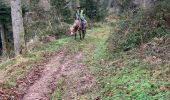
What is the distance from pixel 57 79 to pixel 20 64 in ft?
10.6

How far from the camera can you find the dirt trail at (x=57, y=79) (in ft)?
41.5

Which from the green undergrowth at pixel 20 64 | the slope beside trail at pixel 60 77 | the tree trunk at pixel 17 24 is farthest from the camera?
the tree trunk at pixel 17 24

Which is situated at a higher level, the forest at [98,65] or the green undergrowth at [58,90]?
the forest at [98,65]

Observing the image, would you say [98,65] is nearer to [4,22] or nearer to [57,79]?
[57,79]

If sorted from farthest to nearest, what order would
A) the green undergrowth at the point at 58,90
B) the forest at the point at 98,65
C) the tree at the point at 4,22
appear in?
the tree at the point at 4,22
the green undergrowth at the point at 58,90
the forest at the point at 98,65

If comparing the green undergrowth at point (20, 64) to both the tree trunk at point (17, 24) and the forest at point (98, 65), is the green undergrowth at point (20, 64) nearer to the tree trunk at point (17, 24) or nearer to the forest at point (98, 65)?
the forest at point (98, 65)

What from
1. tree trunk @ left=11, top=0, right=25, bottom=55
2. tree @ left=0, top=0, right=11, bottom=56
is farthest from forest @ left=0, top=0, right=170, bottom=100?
tree @ left=0, top=0, right=11, bottom=56

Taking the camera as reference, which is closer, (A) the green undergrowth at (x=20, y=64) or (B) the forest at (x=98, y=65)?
(B) the forest at (x=98, y=65)

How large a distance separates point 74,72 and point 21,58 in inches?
155

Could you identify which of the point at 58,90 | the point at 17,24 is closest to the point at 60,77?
the point at 58,90

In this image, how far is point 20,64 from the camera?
56.1 feet

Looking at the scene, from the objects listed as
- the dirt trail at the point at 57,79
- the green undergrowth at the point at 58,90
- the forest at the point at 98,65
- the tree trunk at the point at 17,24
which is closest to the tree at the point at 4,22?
the forest at the point at 98,65

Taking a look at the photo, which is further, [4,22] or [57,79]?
[4,22]

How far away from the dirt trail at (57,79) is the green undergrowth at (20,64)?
0.46 m
